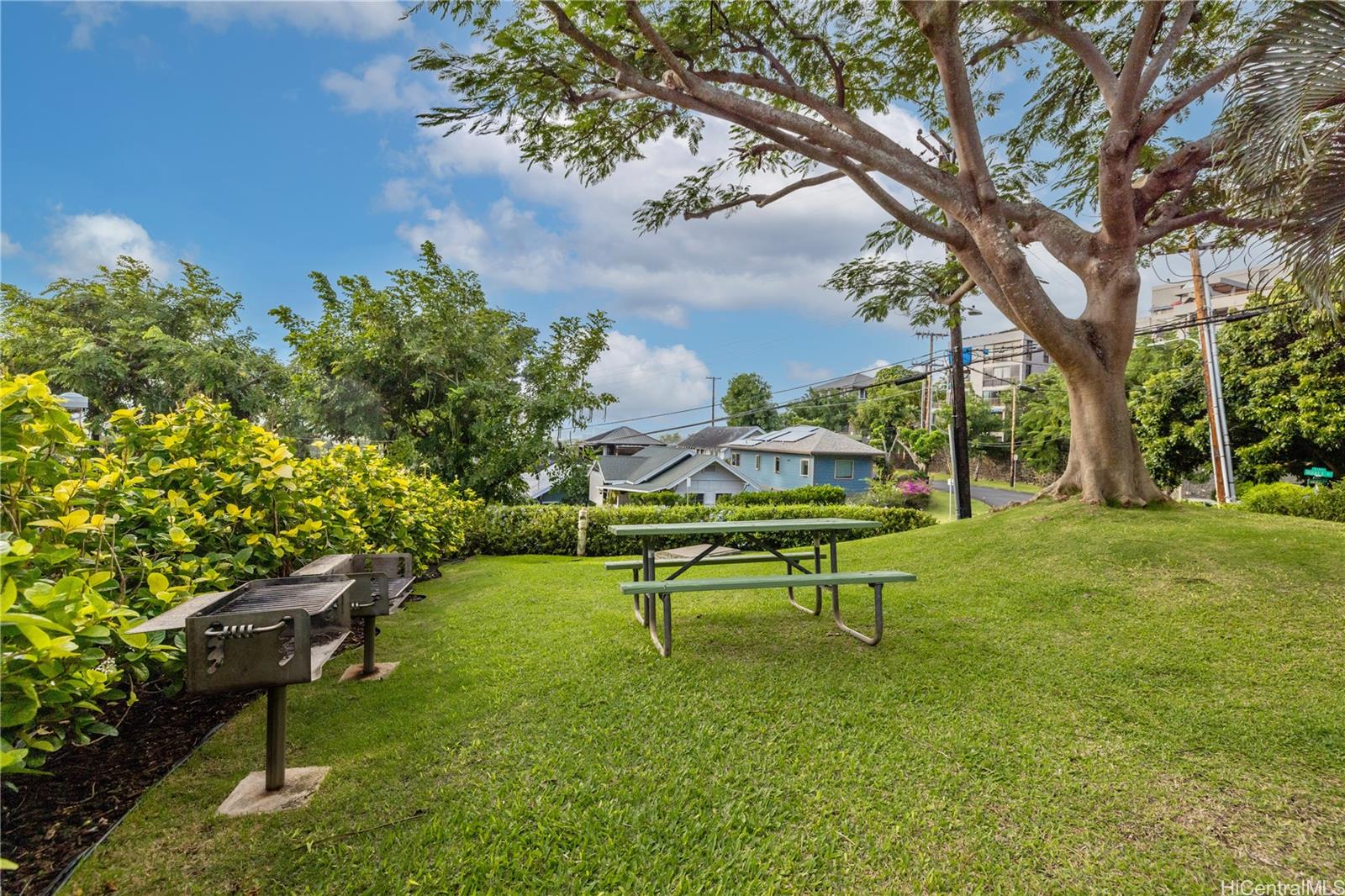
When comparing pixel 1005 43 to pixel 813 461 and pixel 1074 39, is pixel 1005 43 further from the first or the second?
pixel 813 461

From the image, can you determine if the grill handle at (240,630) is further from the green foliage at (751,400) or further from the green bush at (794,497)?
the green foliage at (751,400)

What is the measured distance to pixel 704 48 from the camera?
24.2 feet

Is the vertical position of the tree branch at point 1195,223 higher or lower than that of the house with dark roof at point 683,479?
higher

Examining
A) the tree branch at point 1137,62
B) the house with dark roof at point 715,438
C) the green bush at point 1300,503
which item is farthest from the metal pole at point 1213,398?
the house with dark roof at point 715,438

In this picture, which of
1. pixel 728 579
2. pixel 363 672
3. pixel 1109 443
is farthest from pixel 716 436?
pixel 363 672

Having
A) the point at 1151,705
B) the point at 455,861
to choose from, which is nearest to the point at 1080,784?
the point at 1151,705

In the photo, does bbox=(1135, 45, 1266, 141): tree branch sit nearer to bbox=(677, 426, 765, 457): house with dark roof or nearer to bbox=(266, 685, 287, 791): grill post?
bbox=(266, 685, 287, 791): grill post

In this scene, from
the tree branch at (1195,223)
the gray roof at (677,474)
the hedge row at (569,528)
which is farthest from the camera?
the gray roof at (677,474)

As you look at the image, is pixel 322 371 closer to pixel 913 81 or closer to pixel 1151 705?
pixel 913 81

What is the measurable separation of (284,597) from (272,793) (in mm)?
751

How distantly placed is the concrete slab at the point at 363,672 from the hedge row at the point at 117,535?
2.49 feet

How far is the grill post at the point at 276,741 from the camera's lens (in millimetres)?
2250

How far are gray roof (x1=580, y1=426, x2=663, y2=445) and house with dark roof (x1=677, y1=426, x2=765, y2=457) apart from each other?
9.15 feet

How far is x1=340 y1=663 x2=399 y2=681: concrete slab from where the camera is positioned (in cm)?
355
